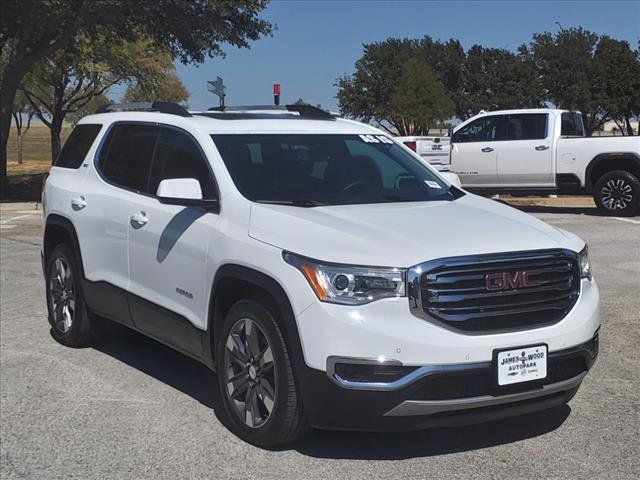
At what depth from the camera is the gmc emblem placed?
12.8 feet

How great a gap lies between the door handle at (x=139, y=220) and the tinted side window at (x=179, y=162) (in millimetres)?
196

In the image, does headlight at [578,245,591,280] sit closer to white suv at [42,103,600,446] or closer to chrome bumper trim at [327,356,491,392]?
white suv at [42,103,600,446]

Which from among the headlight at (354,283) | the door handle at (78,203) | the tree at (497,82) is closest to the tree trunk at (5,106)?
the door handle at (78,203)

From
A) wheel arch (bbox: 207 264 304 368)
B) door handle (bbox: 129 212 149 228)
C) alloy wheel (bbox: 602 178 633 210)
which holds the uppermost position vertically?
door handle (bbox: 129 212 149 228)

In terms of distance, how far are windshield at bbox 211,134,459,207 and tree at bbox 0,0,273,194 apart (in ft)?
51.9

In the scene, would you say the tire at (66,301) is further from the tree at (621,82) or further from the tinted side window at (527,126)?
the tree at (621,82)

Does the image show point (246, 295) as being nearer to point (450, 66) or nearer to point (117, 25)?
point (117, 25)

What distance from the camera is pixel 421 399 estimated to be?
3.81 metres

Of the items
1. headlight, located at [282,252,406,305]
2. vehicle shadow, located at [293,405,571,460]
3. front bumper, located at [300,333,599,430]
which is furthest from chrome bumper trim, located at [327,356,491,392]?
vehicle shadow, located at [293,405,571,460]

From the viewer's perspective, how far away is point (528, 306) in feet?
13.1

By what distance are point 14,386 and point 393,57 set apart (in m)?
64.0

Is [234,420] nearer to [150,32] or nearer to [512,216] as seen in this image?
[512,216]

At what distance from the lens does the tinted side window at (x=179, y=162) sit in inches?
197

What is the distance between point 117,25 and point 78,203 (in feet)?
52.9
